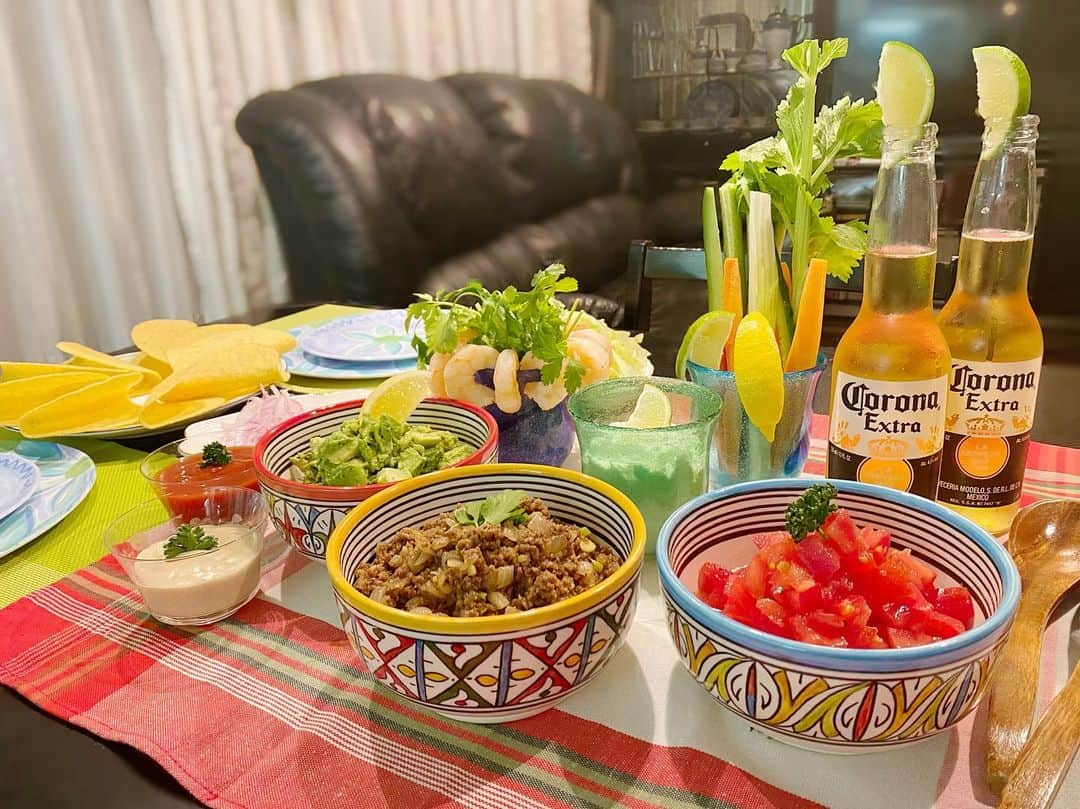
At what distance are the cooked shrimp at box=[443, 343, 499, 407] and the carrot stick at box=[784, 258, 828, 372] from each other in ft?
1.08

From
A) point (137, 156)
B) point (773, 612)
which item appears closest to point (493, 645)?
point (773, 612)

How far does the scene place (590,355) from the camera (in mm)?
968

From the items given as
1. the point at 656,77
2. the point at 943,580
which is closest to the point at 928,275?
the point at 943,580

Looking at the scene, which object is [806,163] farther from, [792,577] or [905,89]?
[792,577]

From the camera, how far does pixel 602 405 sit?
0.87m

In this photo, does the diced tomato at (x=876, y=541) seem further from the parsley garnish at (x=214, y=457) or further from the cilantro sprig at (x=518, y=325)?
the parsley garnish at (x=214, y=457)

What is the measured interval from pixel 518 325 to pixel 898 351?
0.39 metres

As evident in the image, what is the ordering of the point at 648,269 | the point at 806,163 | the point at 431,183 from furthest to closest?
1. the point at 431,183
2. the point at 648,269
3. the point at 806,163

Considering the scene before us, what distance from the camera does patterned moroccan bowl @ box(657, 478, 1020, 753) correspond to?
0.48 m

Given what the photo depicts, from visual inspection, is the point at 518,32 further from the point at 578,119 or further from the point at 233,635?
the point at 233,635

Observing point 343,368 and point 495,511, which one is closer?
point 495,511

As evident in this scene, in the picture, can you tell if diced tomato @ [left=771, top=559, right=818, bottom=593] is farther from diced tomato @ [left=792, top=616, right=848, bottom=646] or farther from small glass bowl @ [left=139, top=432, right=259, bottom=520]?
small glass bowl @ [left=139, top=432, right=259, bottom=520]

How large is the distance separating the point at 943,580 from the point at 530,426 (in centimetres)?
47

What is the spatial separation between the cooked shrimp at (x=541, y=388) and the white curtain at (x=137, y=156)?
182 cm
